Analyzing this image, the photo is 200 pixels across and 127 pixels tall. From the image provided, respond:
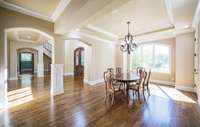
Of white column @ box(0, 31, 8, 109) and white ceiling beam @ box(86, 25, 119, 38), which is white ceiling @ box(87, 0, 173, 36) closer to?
white ceiling beam @ box(86, 25, 119, 38)

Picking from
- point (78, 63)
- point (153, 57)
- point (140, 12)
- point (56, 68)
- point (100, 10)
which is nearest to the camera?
point (100, 10)

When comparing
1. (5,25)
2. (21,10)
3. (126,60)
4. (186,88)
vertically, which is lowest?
(186,88)

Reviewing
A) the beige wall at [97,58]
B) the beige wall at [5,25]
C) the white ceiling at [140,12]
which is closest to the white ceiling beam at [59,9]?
the beige wall at [5,25]

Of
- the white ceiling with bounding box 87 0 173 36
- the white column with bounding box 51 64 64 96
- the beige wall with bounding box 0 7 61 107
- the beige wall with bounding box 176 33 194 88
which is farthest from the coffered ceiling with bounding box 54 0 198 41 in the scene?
the white column with bounding box 51 64 64 96

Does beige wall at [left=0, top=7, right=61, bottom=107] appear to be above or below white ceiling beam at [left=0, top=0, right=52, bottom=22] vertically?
below

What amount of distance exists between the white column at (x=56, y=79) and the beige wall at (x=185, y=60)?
5121 millimetres

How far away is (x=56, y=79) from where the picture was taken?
469 centimetres

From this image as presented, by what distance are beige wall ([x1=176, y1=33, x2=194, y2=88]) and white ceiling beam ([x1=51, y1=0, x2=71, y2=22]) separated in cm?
493

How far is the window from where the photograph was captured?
6.57 metres

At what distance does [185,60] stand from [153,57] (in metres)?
1.97

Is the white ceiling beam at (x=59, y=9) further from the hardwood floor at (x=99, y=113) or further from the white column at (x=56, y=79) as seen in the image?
the hardwood floor at (x=99, y=113)

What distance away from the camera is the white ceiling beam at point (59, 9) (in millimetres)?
3265

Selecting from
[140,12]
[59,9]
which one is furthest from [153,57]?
[59,9]

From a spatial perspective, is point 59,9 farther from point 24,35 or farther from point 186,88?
point 186,88
